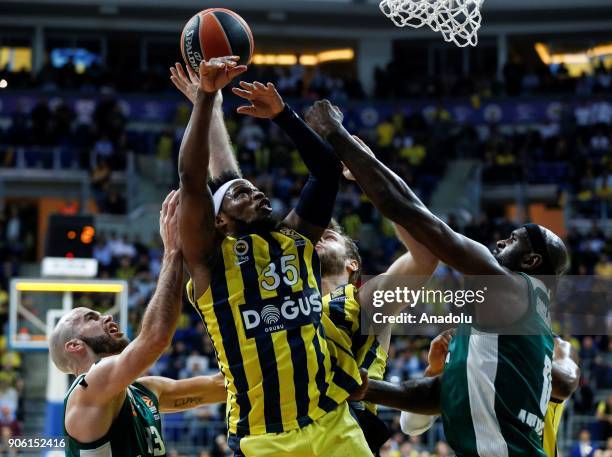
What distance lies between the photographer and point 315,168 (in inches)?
207

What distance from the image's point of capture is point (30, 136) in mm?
24766

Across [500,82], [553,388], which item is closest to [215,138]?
[553,388]

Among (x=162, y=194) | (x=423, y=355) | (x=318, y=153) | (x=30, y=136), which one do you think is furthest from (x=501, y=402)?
(x=30, y=136)

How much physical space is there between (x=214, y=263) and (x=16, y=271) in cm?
1689

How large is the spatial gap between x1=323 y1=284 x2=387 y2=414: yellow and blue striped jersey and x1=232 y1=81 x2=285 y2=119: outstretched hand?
1.12 metres

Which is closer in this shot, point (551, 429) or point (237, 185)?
point (237, 185)

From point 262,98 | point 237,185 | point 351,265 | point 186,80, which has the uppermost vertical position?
point 186,80

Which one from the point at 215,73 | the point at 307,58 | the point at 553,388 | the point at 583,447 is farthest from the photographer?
the point at 307,58

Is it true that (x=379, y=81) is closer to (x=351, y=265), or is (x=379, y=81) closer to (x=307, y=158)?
(x=351, y=265)

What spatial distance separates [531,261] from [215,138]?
6.25 ft

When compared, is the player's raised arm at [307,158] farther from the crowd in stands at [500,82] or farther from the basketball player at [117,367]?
the crowd in stands at [500,82]

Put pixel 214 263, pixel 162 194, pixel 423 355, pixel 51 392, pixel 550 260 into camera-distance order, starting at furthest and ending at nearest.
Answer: pixel 162 194, pixel 423 355, pixel 51 392, pixel 550 260, pixel 214 263

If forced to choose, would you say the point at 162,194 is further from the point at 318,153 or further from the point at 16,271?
the point at 318,153

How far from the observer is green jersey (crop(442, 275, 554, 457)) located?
5281 millimetres
